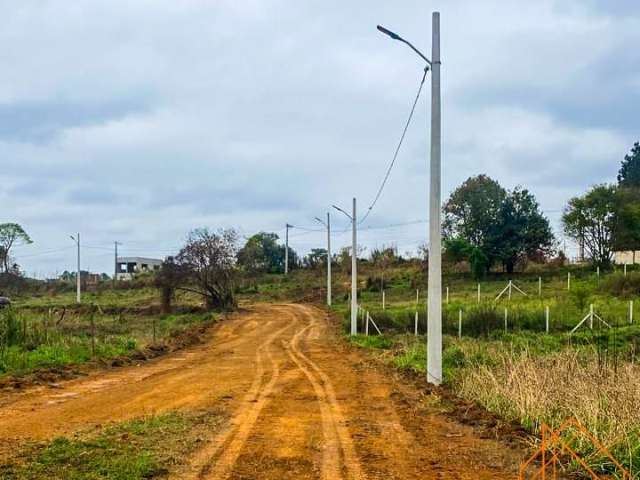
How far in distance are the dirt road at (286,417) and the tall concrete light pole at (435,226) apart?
0.98 metres

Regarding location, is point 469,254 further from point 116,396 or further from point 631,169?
point 116,396

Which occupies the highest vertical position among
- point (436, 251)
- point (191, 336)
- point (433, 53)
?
point (433, 53)

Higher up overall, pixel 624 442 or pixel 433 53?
pixel 433 53

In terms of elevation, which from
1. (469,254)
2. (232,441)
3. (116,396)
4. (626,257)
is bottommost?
(116,396)

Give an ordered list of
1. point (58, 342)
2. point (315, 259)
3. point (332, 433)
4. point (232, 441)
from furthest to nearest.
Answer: point (315, 259) → point (58, 342) → point (332, 433) → point (232, 441)

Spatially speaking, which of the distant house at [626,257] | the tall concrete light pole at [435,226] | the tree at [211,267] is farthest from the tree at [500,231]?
the tall concrete light pole at [435,226]

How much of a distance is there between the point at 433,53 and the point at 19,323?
50.2ft

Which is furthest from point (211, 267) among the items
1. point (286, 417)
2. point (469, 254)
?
point (286, 417)

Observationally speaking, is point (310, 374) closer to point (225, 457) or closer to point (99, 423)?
point (99, 423)

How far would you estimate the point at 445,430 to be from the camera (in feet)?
33.6

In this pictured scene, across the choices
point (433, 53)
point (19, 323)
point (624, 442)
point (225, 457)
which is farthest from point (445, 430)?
point (19, 323)

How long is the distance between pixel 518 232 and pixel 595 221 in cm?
694

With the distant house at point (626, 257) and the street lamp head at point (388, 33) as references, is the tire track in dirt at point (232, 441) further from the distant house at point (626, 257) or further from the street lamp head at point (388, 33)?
the distant house at point (626, 257)

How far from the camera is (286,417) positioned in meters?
11.3
